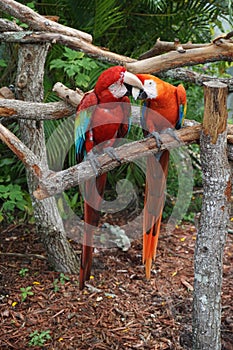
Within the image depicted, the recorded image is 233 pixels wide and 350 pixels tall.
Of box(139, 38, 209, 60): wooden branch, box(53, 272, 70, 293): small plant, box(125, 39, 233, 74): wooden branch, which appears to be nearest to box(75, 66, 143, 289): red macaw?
box(125, 39, 233, 74): wooden branch

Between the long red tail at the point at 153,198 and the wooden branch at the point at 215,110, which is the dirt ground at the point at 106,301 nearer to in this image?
the long red tail at the point at 153,198

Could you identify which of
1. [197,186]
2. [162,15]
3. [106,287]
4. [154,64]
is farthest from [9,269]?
[162,15]

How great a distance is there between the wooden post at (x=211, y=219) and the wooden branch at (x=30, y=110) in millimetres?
583

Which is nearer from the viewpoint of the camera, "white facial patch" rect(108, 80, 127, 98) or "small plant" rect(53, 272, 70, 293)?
"white facial patch" rect(108, 80, 127, 98)

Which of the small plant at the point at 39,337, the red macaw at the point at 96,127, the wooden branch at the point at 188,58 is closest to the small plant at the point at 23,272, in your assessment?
the small plant at the point at 39,337

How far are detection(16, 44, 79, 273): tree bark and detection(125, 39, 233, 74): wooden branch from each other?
0.38 meters

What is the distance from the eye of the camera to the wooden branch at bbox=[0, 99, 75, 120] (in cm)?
162

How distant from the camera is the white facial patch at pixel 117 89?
1330mm

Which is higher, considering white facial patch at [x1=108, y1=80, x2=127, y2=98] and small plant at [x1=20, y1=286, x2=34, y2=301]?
white facial patch at [x1=108, y1=80, x2=127, y2=98]

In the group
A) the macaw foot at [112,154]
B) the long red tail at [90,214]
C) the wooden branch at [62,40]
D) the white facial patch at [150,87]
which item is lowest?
the long red tail at [90,214]

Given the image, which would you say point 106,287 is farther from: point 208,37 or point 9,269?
point 208,37

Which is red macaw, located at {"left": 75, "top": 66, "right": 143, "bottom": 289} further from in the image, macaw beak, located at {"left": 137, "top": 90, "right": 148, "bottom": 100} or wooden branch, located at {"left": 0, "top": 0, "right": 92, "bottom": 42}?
wooden branch, located at {"left": 0, "top": 0, "right": 92, "bottom": 42}

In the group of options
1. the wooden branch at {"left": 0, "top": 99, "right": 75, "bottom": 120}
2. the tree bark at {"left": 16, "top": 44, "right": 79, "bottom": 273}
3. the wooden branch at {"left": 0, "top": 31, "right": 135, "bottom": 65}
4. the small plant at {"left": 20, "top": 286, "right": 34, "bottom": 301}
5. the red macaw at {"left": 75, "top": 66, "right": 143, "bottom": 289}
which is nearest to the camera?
the red macaw at {"left": 75, "top": 66, "right": 143, "bottom": 289}

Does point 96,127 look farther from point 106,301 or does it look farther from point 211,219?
point 106,301
